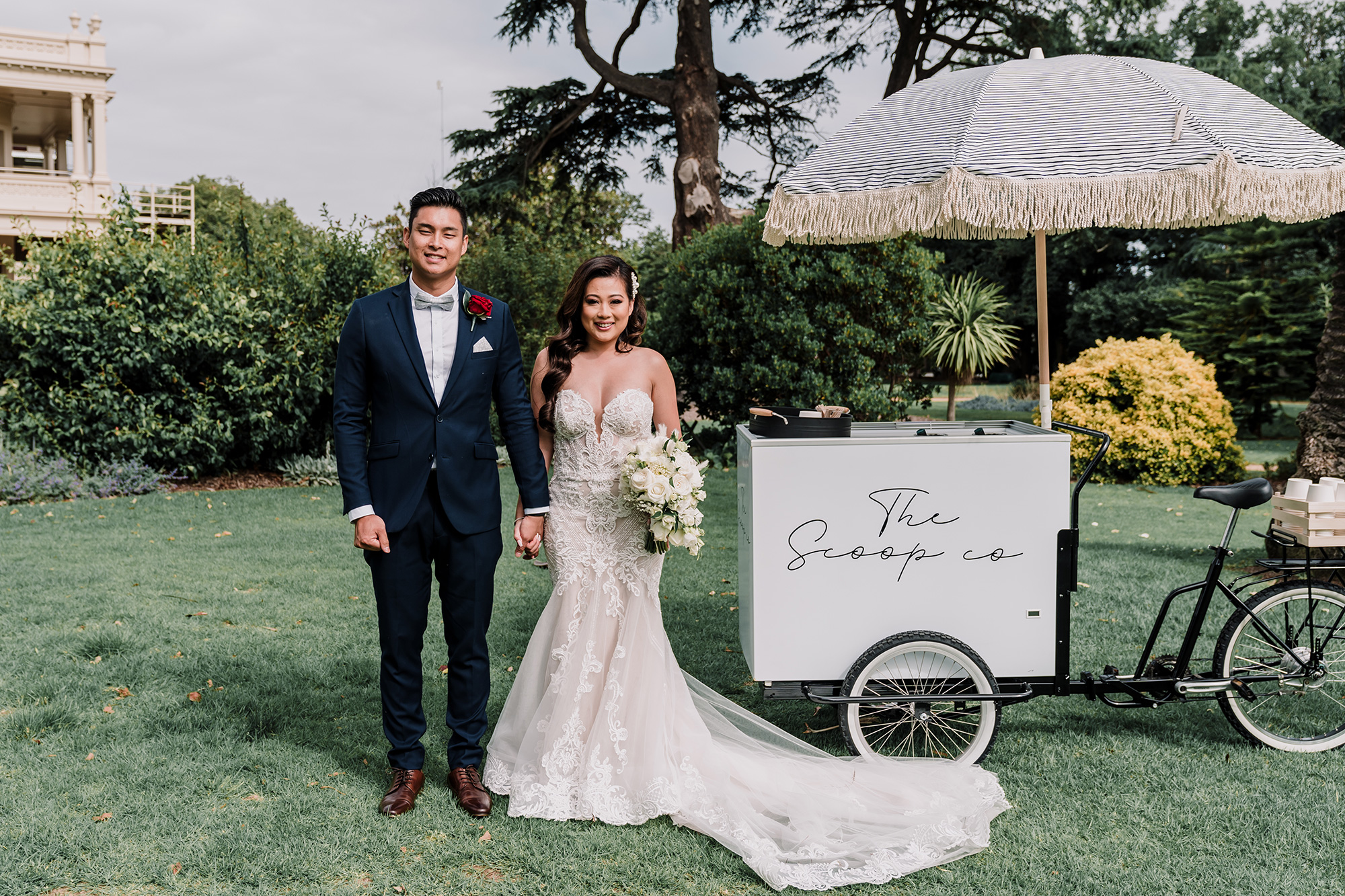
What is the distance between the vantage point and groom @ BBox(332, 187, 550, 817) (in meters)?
3.37

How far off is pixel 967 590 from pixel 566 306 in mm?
1969

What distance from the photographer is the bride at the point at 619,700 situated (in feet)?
11.2

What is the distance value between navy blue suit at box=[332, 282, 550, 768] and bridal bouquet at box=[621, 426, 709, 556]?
1.25 feet

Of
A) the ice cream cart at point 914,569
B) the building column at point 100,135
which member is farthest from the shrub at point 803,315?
the building column at point 100,135

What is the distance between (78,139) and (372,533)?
32527 mm

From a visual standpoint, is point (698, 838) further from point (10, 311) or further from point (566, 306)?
point (10, 311)

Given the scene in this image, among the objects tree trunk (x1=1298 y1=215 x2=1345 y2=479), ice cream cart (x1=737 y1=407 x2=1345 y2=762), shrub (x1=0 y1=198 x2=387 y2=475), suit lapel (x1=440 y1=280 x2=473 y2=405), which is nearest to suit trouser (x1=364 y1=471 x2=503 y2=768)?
suit lapel (x1=440 y1=280 x2=473 y2=405)

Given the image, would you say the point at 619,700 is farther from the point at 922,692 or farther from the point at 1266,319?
the point at 1266,319

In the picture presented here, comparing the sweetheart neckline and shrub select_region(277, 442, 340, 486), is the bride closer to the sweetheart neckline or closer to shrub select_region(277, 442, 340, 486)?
the sweetheart neckline

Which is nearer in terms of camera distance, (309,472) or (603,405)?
(603,405)

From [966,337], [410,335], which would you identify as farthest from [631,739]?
[966,337]

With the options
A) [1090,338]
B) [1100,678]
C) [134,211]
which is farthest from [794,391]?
[1090,338]

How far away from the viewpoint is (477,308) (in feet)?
11.3

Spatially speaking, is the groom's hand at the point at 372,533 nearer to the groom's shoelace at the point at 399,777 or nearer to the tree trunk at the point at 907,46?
the groom's shoelace at the point at 399,777
